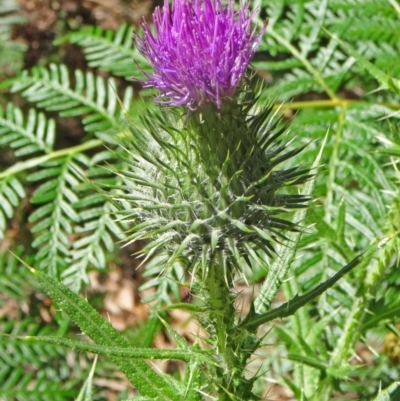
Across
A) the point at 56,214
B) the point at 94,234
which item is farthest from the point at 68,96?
the point at 94,234

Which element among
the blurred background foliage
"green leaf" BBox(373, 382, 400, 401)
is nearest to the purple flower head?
the blurred background foliage

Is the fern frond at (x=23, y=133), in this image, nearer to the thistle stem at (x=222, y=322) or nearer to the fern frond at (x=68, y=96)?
the fern frond at (x=68, y=96)

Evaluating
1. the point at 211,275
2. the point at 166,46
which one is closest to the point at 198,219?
the point at 211,275

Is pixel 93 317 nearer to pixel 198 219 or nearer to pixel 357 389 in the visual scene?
pixel 198 219

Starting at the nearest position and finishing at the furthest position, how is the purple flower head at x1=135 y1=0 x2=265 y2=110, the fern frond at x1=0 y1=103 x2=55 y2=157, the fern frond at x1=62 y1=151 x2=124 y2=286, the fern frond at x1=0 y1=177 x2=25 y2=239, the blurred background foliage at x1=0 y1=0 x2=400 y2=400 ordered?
1. the purple flower head at x1=135 y1=0 x2=265 y2=110
2. the blurred background foliage at x1=0 y1=0 x2=400 y2=400
3. the fern frond at x1=62 y1=151 x2=124 y2=286
4. the fern frond at x1=0 y1=177 x2=25 y2=239
5. the fern frond at x1=0 y1=103 x2=55 y2=157

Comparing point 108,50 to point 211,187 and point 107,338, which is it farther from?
point 107,338

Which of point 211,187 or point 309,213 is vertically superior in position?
point 211,187

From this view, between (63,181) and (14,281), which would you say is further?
(14,281)

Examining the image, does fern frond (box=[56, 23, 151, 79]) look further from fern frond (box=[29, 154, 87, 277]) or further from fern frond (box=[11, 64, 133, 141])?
fern frond (box=[29, 154, 87, 277])

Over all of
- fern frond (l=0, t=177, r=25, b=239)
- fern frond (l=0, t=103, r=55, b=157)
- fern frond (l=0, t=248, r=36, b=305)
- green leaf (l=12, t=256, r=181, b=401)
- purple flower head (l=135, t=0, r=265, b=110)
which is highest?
purple flower head (l=135, t=0, r=265, b=110)

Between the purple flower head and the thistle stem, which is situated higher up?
the purple flower head
